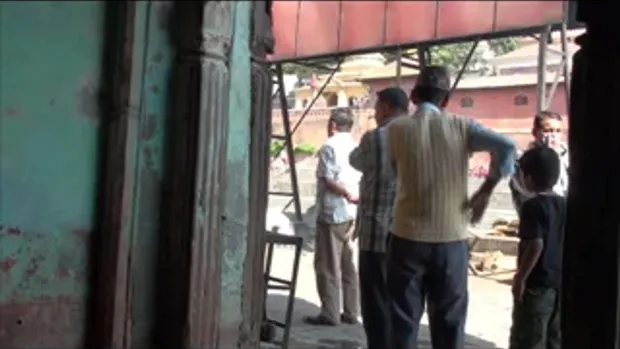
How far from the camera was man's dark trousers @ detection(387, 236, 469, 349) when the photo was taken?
3635mm

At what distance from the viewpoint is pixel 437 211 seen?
364 centimetres

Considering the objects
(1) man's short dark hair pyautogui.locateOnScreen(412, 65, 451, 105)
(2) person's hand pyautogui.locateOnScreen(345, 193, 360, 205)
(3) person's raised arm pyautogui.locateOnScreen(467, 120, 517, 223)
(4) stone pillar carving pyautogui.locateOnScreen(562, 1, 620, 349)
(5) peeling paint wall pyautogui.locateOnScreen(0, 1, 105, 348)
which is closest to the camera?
(4) stone pillar carving pyautogui.locateOnScreen(562, 1, 620, 349)

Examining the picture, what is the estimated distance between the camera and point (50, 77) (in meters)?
2.84

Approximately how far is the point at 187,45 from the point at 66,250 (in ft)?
2.93

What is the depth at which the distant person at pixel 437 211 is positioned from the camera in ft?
11.9

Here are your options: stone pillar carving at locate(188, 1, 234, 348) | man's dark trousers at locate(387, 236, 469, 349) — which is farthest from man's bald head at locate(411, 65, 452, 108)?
stone pillar carving at locate(188, 1, 234, 348)

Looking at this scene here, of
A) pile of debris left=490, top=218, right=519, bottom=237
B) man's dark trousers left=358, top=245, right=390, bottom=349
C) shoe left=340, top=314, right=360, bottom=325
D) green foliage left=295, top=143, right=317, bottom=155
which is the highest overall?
green foliage left=295, top=143, right=317, bottom=155

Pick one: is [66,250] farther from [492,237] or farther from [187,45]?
[492,237]

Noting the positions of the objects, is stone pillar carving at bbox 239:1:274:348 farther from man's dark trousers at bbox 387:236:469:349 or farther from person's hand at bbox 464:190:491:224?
person's hand at bbox 464:190:491:224

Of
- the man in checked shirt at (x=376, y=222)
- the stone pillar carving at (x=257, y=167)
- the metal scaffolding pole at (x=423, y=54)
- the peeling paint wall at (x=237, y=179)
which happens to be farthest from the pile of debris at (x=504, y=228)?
the peeling paint wall at (x=237, y=179)

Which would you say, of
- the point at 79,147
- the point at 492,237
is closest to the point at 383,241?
the point at 79,147

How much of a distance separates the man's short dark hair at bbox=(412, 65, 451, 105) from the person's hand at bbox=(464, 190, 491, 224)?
1.64 ft

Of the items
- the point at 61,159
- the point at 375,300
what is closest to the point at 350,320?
the point at 375,300

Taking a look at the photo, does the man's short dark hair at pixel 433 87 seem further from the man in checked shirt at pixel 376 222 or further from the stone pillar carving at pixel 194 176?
the stone pillar carving at pixel 194 176
